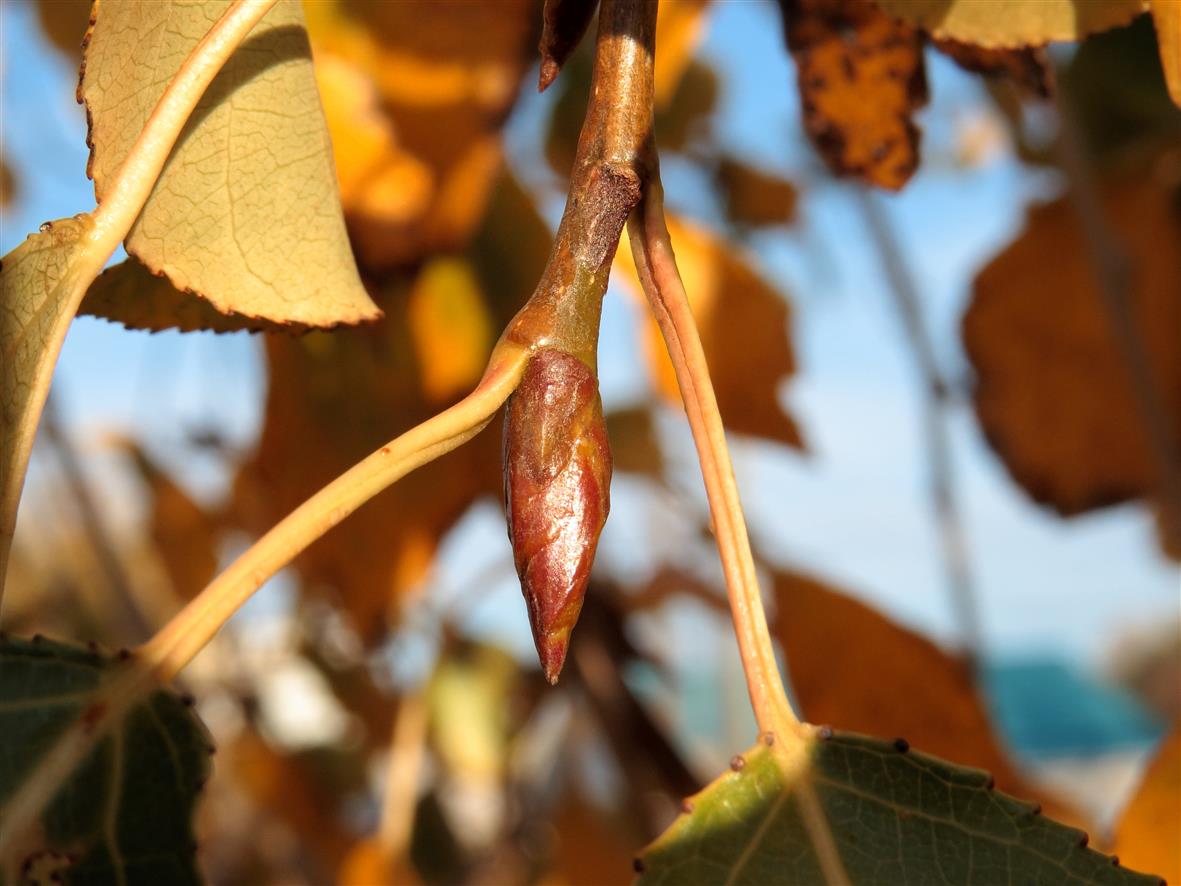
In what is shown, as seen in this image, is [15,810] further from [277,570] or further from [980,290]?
[980,290]

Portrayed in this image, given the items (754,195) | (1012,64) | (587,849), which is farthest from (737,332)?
(587,849)

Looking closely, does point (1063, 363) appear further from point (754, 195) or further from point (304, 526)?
point (304, 526)

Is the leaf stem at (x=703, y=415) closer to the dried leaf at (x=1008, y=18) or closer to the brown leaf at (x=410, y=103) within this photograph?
the dried leaf at (x=1008, y=18)

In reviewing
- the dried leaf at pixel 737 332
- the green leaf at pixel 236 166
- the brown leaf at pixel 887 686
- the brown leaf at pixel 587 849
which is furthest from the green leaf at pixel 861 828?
the brown leaf at pixel 587 849

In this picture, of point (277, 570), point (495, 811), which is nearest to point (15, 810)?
point (277, 570)

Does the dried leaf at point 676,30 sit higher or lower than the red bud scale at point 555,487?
higher
